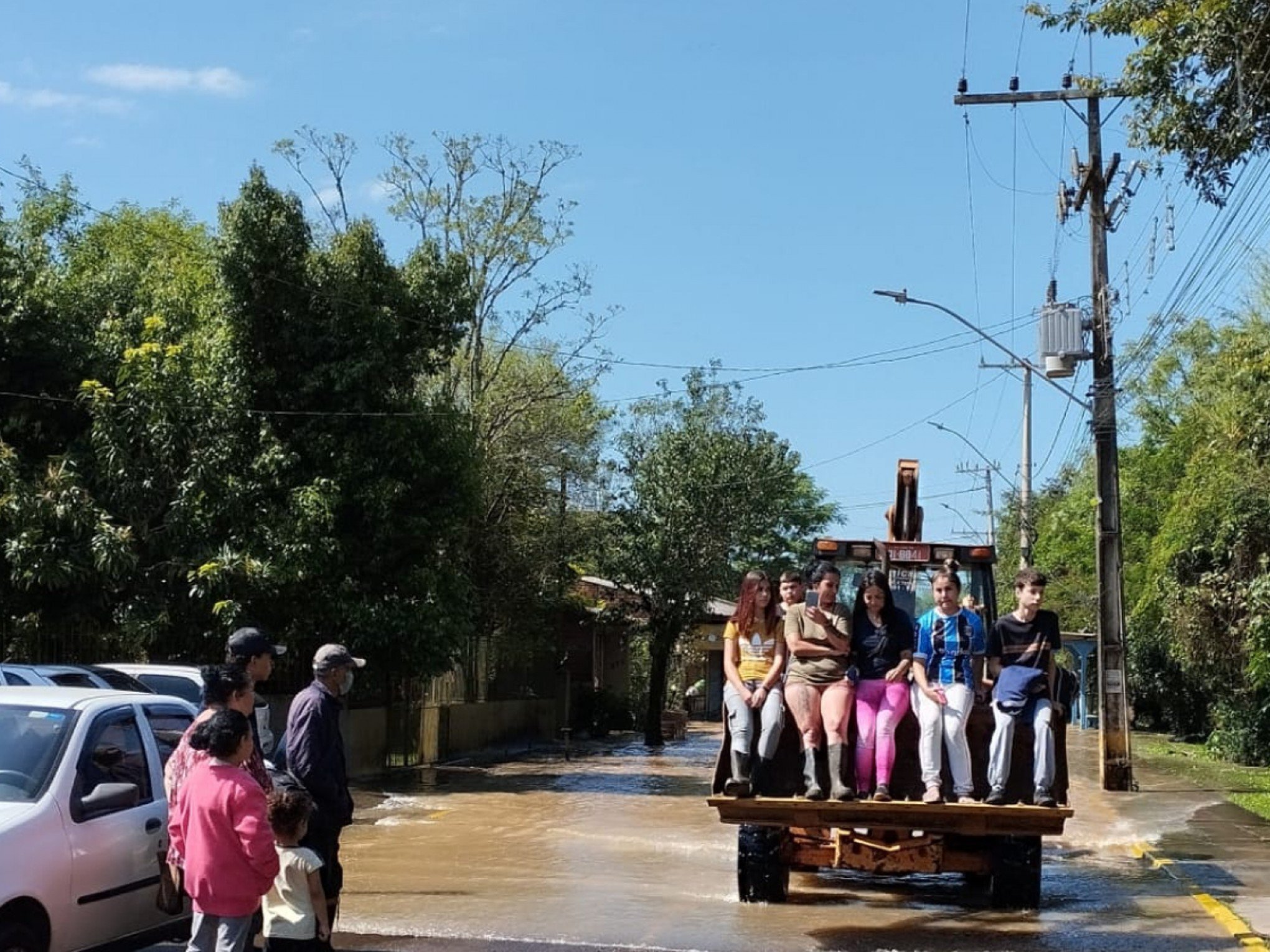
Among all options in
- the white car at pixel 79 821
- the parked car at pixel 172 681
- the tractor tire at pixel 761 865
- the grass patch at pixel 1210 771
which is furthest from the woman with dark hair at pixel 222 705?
the grass patch at pixel 1210 771

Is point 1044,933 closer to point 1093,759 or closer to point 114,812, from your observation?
point 114,812

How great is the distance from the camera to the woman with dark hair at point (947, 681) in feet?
33.1

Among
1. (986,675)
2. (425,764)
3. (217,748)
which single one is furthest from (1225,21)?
(425,764)

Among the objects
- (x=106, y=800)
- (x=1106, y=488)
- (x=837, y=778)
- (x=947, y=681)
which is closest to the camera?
(x=106, y=800)

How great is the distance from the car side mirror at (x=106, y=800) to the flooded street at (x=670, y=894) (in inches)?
94.9

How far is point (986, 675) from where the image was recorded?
10555 millimetres

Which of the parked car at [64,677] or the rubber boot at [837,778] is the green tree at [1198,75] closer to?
the rubber boot at [837,778]

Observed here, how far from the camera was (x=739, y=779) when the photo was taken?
10.2 metres

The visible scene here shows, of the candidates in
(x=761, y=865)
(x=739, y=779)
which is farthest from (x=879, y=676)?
(x=761, y=865)

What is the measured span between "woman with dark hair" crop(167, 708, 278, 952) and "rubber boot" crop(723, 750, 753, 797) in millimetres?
4851

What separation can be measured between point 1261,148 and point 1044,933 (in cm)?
688

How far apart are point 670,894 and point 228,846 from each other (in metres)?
6.54

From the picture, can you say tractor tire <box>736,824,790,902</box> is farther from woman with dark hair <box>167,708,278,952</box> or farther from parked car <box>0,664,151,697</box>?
woman with dark hair <box>167,708,278,952</box>

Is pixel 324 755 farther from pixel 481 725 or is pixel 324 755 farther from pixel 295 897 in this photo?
pixel 481 725
